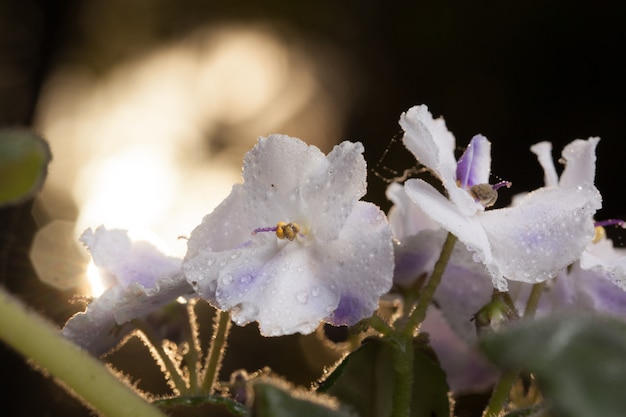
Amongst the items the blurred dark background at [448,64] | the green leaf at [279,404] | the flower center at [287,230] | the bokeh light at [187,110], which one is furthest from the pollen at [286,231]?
the bokeh light at [187,110]

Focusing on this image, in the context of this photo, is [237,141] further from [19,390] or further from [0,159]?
[0,159]

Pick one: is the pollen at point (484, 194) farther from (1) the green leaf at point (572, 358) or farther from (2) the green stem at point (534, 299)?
(1) the green leaf at point (572, 358)

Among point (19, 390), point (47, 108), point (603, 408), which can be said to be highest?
point (603, 408)

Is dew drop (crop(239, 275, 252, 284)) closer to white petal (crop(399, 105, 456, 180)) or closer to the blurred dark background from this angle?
white petal (crop(399, 105, 456, 180))

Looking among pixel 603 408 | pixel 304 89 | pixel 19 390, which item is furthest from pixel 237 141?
pixel 603 408

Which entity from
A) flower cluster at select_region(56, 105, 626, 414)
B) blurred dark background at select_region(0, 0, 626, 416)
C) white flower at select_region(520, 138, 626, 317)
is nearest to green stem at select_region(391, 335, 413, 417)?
flower cluster at select_region(56, 105, 626, 414)

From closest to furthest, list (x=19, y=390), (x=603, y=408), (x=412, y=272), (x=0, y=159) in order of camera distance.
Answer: (x=603, y=408), (x=0, y=159), (x=412, y=272), (x=19, y=390)

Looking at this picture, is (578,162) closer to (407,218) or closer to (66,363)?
(407,218)
